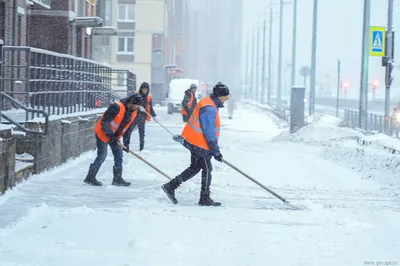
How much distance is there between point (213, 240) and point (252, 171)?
7727 mm

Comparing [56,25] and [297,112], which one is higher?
[56,25]

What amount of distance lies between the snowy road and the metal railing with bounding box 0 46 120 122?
1.33 metres

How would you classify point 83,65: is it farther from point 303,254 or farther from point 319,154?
point 303,254

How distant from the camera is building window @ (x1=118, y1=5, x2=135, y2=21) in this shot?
258 ft

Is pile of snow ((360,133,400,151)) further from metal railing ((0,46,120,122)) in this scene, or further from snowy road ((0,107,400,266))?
metal railing ((0,46,120,122))

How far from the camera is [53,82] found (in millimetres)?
15539

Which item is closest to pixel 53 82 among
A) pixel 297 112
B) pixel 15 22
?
pixel 15 22

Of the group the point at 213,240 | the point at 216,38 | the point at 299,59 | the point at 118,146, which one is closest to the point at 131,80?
the point at 118,146

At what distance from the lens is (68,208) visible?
32.2 feet

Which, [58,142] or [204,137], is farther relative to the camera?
[58,142]

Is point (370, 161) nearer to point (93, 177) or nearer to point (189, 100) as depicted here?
point (189, 100)

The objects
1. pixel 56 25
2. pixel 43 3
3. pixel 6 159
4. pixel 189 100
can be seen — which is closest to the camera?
pixel 6 159

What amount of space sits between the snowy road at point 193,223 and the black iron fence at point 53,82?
1.35m

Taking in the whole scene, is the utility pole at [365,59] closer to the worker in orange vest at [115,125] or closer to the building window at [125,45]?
the worker in orange vest at [115,125]
